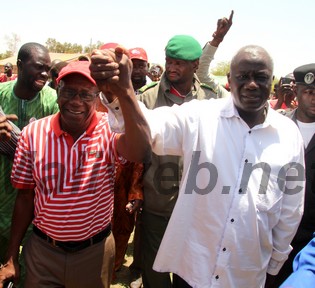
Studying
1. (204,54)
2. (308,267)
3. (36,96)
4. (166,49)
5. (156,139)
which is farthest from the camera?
(204,54)

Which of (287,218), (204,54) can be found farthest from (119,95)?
(204,54)

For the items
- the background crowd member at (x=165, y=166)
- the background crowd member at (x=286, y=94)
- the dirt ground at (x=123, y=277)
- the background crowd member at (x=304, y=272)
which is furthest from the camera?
the background crowd member at (x=286, y=94)

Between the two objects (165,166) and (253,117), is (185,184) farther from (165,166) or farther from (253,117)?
(165,166)

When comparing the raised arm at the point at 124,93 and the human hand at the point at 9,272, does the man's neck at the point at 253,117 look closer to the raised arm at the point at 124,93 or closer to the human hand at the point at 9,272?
the raised arm at the point at 124,93

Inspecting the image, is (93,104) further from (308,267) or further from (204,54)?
(204,54)

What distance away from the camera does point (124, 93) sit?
168 centimetres

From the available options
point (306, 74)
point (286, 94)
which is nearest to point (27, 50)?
point (306, 74)

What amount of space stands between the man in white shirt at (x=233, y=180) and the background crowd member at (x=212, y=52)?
4.95ft

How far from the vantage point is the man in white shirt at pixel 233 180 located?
212 centimetres

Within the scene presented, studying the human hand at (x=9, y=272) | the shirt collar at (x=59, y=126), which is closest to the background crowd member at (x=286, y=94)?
the shirt collar at (x=59, y=126)

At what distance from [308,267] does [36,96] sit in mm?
2380

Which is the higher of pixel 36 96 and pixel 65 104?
pixel 65 104

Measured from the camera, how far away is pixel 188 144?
2.18 m

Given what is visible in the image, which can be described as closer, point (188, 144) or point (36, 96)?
point (188, 144)
